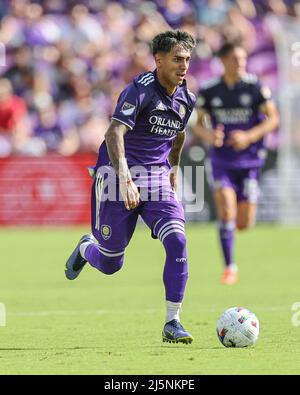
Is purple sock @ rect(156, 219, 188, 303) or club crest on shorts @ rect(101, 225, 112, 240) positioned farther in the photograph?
club crest on shorts @ rect(101, 225, 112, 240)

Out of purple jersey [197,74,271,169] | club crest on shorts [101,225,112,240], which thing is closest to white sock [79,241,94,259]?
club crest on shorts [101,225,112,240]

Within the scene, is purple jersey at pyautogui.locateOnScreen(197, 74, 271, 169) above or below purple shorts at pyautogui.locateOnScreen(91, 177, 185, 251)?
above

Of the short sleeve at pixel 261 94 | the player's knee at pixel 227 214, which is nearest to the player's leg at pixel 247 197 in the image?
the player's knee at pixel 227 214

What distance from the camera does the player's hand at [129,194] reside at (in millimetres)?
8023

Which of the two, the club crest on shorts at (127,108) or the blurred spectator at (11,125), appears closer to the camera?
the club crest on shorts at (127,108)

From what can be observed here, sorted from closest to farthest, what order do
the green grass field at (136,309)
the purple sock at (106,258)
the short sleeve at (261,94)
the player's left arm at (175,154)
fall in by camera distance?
1. the green grass field at (136,309)
2. the purple sock at (106,258)
3. the player's left arm at (175,154)
4. the short sleeve at (261,94)

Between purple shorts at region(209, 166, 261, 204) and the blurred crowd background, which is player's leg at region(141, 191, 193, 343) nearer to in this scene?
purple shorts at region(209, 166, 261, 204)

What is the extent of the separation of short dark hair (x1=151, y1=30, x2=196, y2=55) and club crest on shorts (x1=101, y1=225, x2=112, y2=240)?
5.00 feet

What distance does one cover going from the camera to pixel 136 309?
10.9m

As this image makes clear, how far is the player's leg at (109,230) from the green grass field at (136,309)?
0.64 meters

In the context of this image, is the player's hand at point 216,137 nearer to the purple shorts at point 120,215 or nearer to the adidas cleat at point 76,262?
the adidas cleat at point 76,262

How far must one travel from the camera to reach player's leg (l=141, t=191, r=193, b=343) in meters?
8.22

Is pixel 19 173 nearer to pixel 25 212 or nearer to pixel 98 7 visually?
pixel 25 212
